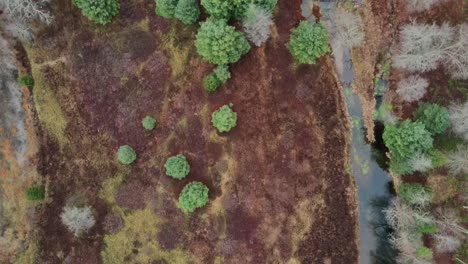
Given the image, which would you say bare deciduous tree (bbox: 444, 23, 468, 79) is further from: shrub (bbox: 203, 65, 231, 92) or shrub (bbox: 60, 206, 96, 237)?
shrub (bbox: 60, 206, 96, 237)

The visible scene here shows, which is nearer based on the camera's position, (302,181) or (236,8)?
(236,8)

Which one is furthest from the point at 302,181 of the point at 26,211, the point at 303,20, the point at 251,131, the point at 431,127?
the point at 26,211

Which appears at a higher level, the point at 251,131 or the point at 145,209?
the point at 251,131

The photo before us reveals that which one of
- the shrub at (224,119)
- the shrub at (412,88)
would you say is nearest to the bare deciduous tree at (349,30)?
the shrub at (412,88)

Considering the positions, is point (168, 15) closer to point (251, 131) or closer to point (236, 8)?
point (236, 8)

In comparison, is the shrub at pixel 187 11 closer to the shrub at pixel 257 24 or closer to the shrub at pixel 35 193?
the shrub at pixel 257 24

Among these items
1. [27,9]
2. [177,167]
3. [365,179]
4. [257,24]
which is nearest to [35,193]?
[177,167]

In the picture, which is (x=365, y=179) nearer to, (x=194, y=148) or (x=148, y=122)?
(x=194, y=148)
